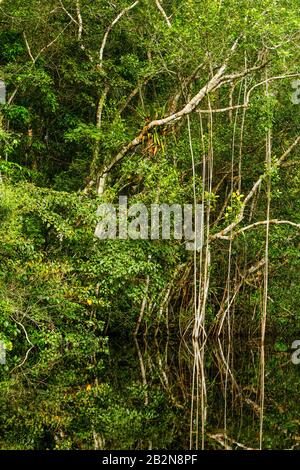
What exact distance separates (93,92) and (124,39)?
1.22m

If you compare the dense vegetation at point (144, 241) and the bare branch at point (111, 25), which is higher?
the bare branch at point (111, 25)

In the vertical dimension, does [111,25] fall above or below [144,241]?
above

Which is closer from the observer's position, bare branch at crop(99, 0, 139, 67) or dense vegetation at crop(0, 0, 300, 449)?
dense vegetation at crop(0, 0, 300, 449)

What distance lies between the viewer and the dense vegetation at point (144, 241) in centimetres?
1057

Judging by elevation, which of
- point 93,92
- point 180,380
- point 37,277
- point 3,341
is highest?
point 93,92

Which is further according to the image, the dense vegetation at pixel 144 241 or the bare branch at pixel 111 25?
the bare branch at pixel 111 25

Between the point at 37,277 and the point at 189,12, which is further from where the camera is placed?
the point at 189,12

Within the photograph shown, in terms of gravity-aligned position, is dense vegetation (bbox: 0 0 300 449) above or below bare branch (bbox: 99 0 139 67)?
below

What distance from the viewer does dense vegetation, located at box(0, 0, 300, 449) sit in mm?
10570

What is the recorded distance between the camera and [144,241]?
1482 centimetres
